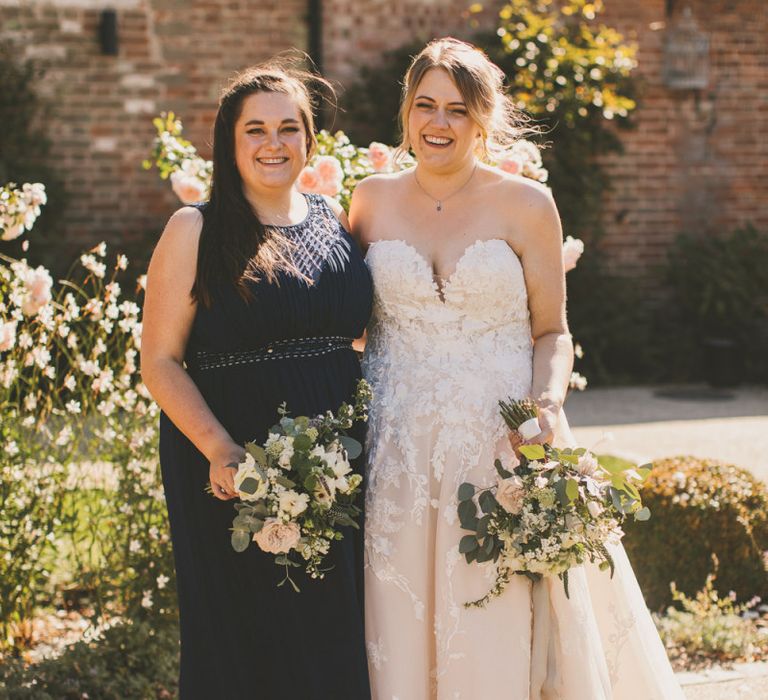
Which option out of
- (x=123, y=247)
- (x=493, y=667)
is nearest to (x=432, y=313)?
(x=493, y=667)

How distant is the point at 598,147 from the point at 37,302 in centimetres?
753

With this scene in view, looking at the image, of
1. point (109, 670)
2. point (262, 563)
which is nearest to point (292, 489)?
point (262, 563)

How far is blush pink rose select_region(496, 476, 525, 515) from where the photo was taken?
9.37 feet

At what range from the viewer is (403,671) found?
3039 mm

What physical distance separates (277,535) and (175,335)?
580mm

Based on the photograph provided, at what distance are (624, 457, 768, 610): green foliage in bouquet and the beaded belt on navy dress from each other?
235 centimetres

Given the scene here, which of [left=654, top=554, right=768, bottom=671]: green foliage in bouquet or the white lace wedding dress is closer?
the white lace wedding dress

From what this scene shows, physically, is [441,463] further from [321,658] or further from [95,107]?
[95,107]

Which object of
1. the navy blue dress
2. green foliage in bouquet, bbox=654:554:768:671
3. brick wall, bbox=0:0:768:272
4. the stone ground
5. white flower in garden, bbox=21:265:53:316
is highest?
brick wall, bbox=0:0:768:272

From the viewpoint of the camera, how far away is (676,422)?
8.48m

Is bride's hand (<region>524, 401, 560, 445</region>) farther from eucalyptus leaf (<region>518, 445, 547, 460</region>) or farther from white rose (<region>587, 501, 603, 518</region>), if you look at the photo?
white rose (<region>587, 501, 603, 518</region>)

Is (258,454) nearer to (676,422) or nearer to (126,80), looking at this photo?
(676,422)

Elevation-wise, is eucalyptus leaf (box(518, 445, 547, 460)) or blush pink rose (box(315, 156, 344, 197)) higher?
blush pink rose (box(315, 156, 344, 197))

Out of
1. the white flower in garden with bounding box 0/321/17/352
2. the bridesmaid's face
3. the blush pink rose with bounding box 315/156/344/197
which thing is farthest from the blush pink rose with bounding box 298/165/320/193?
the white flower in garden with bounding box 0/321/17/352
